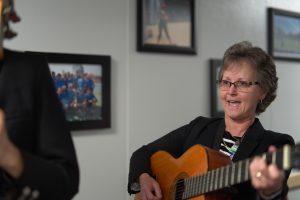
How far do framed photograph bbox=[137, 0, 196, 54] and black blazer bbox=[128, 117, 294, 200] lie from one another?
2.11ft

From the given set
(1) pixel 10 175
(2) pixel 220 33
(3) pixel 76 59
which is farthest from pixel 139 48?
(1) pixel 10 175

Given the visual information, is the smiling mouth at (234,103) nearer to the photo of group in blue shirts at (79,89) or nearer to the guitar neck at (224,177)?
the guitar neck at (224,177)

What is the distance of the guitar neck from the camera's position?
891 mm

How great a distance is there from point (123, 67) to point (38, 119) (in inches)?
53.4

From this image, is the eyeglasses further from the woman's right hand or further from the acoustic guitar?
the woman's right hand

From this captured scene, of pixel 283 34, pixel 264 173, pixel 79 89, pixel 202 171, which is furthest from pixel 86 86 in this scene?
pixel 283 34

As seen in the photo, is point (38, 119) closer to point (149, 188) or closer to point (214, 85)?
point (149, 188)

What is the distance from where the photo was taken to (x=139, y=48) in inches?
83.4

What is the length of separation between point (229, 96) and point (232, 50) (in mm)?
195

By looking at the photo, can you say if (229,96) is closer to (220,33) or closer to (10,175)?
(10,175)

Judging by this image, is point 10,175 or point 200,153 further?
point 200,153

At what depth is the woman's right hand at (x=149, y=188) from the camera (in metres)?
1.53

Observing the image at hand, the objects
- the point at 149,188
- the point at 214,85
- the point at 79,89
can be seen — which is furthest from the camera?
the point at 214,85

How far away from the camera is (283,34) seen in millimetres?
Answer: 2857
